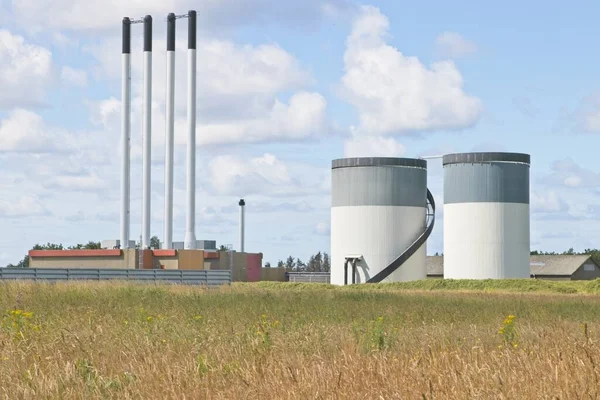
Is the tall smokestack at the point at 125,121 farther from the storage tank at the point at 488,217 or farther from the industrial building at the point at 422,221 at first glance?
the storage tank at the point at 488,217

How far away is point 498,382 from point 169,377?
3659 mm

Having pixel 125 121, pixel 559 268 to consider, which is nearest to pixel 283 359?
pixel 125 121

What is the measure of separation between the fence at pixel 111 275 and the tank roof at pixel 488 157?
822 inches

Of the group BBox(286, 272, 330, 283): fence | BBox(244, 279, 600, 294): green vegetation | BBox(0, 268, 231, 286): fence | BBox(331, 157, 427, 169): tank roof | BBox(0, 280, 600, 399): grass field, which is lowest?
BBox(286, 272, 330, 283): fence

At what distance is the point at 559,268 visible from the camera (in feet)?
287

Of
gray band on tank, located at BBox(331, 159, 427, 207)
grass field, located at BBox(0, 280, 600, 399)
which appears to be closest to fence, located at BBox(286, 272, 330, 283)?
gray band on tank, located at BBox(331, 159, 427, 207)

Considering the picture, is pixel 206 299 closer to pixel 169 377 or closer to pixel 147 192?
pixel 169 377

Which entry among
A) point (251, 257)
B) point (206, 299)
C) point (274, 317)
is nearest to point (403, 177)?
point (251, 257)

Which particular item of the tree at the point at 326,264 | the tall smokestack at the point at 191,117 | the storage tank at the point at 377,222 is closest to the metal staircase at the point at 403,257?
the storage tank at the point at 377,222

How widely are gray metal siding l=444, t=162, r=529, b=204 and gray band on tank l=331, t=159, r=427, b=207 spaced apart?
3007 mm

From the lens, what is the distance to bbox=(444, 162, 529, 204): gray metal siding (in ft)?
217

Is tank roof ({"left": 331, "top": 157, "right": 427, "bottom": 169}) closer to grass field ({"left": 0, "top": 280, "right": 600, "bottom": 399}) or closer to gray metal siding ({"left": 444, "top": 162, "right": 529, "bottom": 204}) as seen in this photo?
gray metal siding ({"left": 444, "top": 162, "right": 529, "bottom": 204})

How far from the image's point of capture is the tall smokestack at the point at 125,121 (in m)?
73.8

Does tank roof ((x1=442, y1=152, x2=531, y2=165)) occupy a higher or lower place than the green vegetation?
higher
